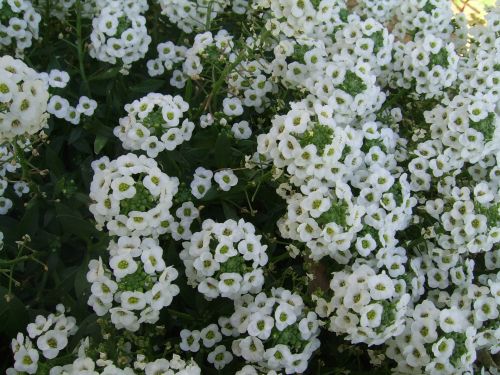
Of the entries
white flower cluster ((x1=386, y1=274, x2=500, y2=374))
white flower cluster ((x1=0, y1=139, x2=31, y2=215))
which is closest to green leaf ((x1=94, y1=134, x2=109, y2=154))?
white flower cluster ((x1=0, y1=139, x2=31, y2=215))

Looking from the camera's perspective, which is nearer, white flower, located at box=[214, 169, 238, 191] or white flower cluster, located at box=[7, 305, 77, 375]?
white flower cluster, located at box=[7, 305, 77, 375]

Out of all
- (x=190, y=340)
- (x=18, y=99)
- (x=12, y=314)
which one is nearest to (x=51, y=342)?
(x=12, y=314)

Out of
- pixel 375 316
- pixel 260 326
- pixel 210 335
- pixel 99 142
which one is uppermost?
pixel 375 316

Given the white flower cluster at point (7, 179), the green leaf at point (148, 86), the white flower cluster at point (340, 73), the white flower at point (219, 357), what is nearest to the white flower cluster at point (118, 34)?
the green leaf at point (148, 86)

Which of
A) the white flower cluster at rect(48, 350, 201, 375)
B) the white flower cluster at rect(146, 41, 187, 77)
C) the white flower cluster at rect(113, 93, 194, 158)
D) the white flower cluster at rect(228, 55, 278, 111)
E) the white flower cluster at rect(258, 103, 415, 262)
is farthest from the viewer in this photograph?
the white flower cluster at rect(146, 41, 187, 77)

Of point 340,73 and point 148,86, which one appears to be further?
point 148,86

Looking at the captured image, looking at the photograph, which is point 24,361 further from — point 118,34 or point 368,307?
point 118,34

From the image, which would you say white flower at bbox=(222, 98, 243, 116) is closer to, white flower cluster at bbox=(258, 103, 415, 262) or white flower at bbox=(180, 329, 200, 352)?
white flower cluster at bbox=(258, 103, 415, 262)

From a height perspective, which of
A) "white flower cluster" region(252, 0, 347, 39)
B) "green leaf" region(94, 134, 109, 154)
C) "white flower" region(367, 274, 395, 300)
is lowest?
"green leaf" region(94, 134, 109, 154)

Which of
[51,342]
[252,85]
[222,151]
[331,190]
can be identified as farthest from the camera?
[252,85]
